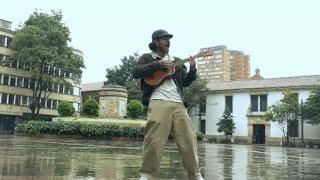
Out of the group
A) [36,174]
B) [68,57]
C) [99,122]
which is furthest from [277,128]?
[36,174]

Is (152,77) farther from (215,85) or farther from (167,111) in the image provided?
(215,85)

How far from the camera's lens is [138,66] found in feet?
14.6

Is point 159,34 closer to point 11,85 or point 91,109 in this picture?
point 91,109

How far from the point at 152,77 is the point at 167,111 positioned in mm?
396

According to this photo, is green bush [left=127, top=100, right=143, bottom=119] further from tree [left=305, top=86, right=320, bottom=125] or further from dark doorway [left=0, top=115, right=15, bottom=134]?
dark doorway [left=0, top=115, right=15, bottom=134]

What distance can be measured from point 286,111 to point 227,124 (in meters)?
8.55

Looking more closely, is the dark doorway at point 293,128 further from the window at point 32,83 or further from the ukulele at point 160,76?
the ukulele at point 160,76

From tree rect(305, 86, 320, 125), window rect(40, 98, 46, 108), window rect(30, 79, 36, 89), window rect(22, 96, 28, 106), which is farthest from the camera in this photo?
window rect(40, 98, 46, 108)

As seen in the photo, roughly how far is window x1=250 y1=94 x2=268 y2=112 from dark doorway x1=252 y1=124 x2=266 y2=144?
1727mm

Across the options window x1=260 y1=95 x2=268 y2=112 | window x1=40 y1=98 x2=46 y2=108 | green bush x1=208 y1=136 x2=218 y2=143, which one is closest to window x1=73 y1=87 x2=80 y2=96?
window x1=40 y1=98 x2=46 y2=108

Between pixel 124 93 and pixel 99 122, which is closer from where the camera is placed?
pixel 99 122

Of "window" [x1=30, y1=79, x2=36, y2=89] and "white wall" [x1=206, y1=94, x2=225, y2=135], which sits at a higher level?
"window" [x1=30, y1=79, x2=36, y2=89]

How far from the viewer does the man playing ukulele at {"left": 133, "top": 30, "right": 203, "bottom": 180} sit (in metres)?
4.23

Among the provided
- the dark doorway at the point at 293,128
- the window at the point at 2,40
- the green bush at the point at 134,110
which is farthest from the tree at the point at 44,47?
the dark doorway at the point at 293,128
